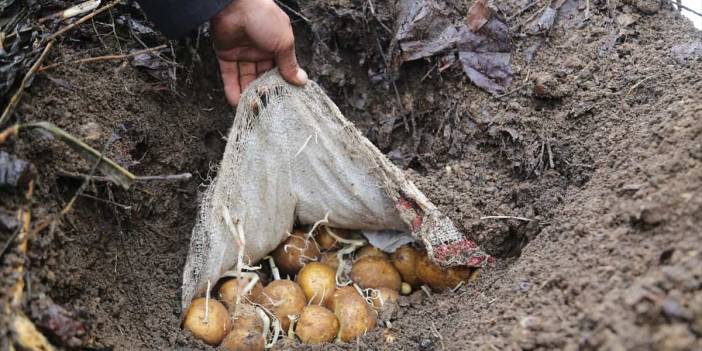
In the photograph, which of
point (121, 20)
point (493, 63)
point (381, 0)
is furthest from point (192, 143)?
point (493, 63)

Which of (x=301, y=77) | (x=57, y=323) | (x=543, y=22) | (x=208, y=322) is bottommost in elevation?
(x=208, y=322)

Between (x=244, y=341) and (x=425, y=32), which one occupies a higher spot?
(x=425, y=32)

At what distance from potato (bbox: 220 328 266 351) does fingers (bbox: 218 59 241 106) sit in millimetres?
1012

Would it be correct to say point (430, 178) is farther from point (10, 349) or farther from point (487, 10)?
point (10, 349)

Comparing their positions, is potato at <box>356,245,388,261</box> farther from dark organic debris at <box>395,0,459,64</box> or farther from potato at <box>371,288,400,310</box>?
dark organic debris at <box>395,0,459,64</box>

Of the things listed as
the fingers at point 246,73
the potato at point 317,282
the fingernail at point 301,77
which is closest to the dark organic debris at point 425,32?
the fingernail at point 301,77

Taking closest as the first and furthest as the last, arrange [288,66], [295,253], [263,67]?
[288,66] < [295,253] < [263,67]

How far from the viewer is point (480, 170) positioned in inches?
99.0

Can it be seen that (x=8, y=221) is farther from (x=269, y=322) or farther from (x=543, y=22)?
(x=543, y=22)

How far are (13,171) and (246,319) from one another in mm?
929

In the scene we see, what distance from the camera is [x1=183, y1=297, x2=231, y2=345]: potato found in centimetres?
212

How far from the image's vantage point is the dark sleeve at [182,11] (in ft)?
7.54

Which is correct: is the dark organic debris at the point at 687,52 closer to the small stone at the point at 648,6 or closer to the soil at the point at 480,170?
the soil at the point at 480,170

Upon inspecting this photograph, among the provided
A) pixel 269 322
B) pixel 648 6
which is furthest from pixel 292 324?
pixel 648 6
